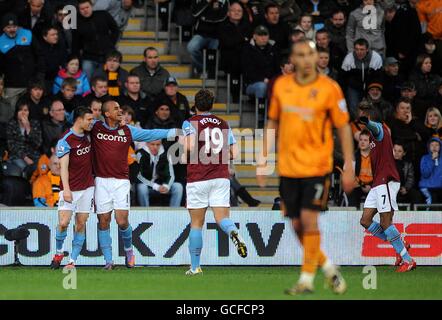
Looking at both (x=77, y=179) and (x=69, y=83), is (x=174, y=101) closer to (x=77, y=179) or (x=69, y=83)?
(x=69, y=83)

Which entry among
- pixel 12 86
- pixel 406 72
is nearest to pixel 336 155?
pixel 406 72

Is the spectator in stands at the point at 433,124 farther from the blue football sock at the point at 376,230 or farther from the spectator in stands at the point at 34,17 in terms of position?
the spectator in stands at the point at 34,17

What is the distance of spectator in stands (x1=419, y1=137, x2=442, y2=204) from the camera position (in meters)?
20.3

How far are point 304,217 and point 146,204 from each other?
7.77m

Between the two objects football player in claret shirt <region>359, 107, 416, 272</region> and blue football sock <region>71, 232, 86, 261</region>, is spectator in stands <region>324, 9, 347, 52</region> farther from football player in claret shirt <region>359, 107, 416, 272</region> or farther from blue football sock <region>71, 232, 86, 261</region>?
blue football sock <region>71, 232, 86, 261</region>

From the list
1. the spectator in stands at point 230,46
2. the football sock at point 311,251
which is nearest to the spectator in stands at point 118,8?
the spectator in stands at point 230,46

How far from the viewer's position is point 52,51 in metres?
20.8

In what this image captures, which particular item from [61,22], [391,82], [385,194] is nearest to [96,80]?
[61,22]

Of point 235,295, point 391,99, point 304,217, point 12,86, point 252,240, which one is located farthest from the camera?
point 391,99

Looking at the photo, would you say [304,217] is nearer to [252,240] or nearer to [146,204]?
[252,240]

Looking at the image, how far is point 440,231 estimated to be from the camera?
1820 cm

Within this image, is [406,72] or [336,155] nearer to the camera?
[336,155]

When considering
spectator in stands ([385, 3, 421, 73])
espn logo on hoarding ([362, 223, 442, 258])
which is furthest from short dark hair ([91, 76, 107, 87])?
spectator in stands ([385, 3, 421, 73])

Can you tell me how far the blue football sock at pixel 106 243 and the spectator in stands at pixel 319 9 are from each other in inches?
330
